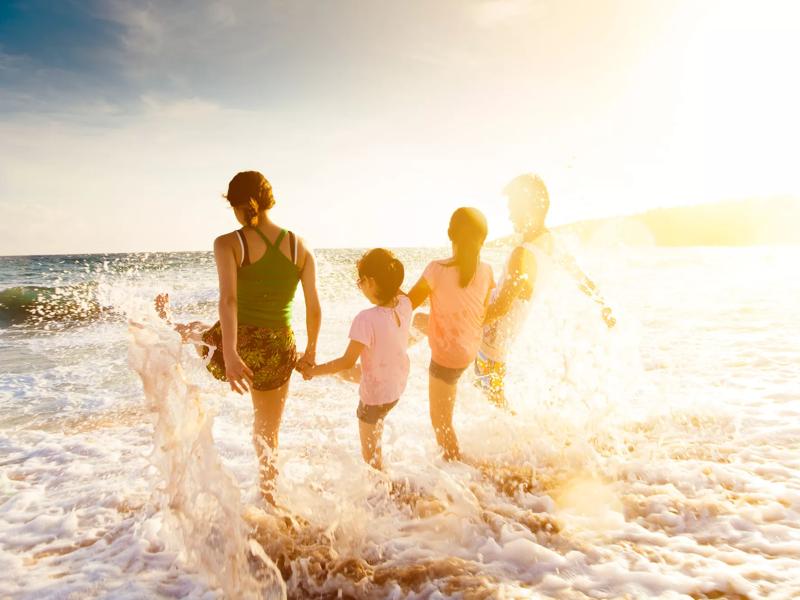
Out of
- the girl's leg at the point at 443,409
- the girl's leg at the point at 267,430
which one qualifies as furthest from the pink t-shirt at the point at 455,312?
the girl's leg at the point at 267,430

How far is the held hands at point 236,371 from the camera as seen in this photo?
3449 millimetres

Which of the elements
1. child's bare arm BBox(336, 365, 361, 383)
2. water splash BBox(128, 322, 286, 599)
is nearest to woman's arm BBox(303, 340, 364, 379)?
child's bare arm BBox(336, 365, 361, 383)

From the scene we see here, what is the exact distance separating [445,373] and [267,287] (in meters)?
1.65

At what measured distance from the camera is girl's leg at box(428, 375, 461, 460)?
435 centimetres

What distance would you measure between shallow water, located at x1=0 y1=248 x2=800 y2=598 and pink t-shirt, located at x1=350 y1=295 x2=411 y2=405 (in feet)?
2.33

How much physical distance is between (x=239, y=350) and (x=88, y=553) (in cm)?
194

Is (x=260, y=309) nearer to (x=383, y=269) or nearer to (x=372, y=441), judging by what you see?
(x=383, y=269)

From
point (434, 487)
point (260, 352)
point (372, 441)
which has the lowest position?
point (434, 487)

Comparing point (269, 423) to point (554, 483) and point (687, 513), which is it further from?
point (687, 513)

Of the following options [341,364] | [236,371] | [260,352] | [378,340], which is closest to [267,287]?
[260,352]

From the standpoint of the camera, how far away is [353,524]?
3754 millimetres

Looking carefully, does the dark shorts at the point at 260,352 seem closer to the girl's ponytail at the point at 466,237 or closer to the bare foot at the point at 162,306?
the bare foot at the point at 162,306

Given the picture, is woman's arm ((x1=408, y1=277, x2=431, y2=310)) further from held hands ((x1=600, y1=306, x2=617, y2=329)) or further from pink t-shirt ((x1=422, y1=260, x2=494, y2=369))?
held hands ((x1=600, y1=306, x2=617, y2=329))

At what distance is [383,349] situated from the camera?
3750 millimetres
